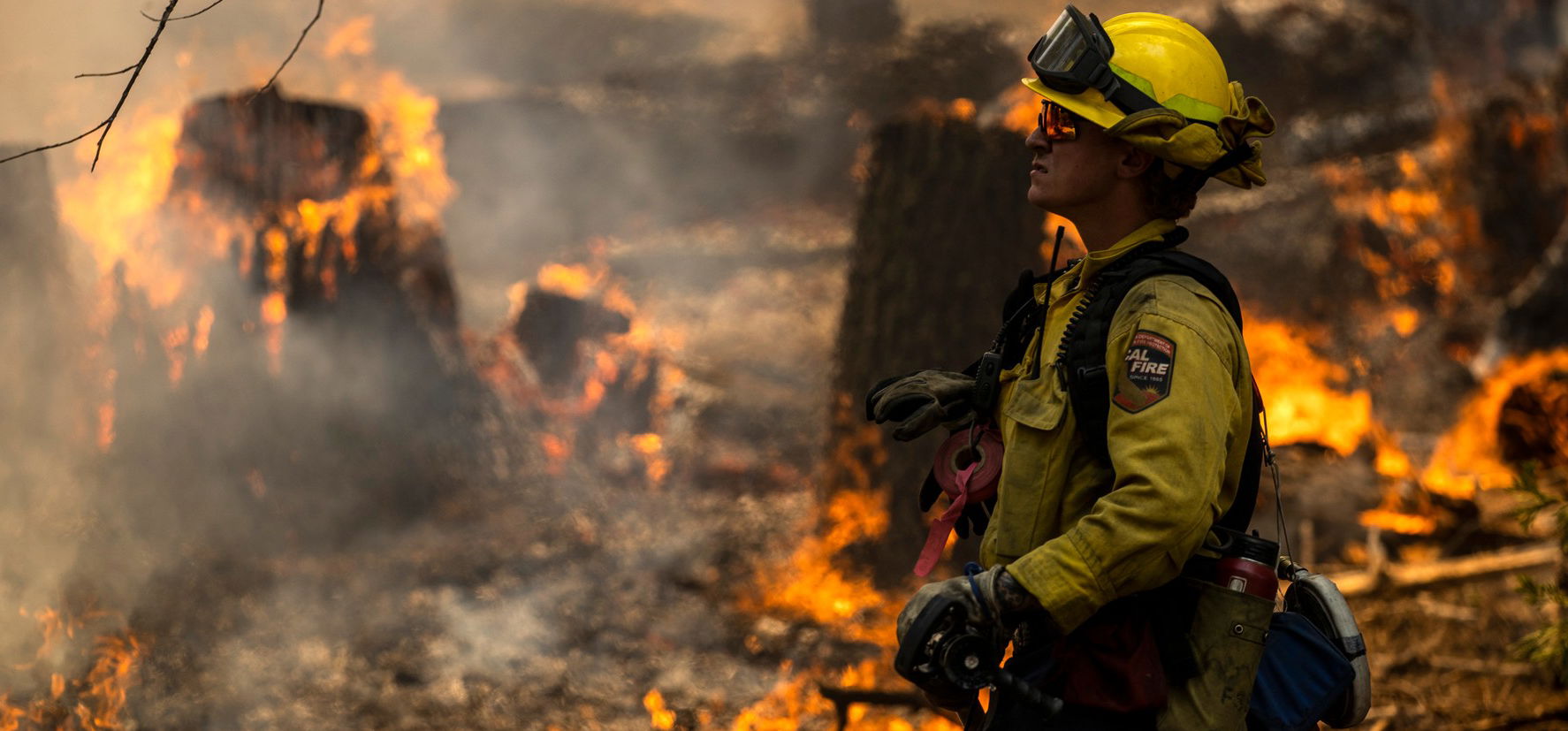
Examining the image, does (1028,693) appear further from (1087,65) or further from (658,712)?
(658,712)

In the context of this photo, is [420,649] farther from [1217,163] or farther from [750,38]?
[750,38]

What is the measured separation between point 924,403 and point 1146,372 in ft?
1.93

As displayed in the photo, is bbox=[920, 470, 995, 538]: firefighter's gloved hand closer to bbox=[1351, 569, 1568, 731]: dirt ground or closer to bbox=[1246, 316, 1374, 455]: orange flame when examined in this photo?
bbox=[1351, 569, 1568, 731]: dirt ground

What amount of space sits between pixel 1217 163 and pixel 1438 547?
6219 mm

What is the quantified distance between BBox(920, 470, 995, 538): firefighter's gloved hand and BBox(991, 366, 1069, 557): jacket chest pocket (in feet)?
0.54

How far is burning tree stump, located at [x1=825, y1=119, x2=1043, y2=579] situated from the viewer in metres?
6.96

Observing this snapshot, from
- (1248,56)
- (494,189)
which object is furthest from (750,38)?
(1248,56)

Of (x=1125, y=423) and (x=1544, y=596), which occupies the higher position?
(x=1125, y=423)

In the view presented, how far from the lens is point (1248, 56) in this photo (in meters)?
11.8

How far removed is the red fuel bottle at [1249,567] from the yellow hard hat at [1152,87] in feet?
2.20

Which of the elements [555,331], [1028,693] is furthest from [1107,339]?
[555,331]

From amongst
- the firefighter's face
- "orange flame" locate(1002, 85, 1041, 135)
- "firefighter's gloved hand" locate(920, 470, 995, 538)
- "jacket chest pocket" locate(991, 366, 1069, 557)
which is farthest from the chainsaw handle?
"orange flame" locate(1002, 85, 1041, 135)

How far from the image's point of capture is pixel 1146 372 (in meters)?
1.84

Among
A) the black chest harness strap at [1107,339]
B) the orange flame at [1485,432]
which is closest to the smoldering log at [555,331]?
the orange flame at [1485,432]
